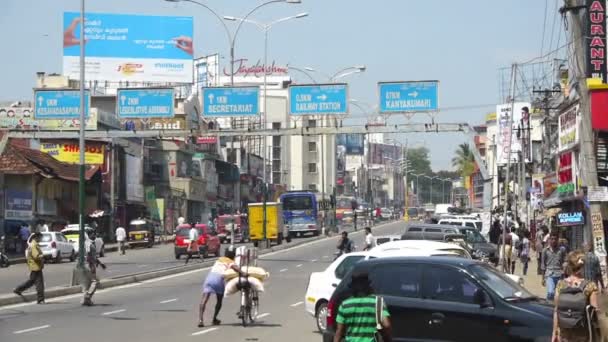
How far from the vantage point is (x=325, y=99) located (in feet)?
Answer: 144

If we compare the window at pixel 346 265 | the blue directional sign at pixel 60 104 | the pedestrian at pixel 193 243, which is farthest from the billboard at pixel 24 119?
the window at pixel 346 265

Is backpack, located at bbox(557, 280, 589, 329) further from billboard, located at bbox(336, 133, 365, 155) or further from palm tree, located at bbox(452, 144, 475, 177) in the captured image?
billboard, located at bbox(336, 133, 365, 155)

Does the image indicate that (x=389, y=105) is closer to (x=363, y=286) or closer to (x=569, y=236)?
(x=569, y=236)

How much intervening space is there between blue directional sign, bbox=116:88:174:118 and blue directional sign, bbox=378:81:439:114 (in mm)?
9965

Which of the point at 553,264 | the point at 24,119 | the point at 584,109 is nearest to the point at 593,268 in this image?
the point at 553,264

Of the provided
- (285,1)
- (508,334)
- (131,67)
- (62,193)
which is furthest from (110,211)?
(508,334)

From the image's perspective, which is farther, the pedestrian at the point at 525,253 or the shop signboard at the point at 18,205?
the shop signboard at the point at 18,205

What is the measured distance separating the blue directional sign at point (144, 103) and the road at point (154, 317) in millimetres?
14051

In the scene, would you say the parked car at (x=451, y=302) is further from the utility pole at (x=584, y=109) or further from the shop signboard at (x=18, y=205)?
the shop signboard at (x=18, y=205)

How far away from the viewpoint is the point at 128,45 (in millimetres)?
71438

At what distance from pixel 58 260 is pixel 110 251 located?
12.4 m

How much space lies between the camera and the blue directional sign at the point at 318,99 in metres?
43.8

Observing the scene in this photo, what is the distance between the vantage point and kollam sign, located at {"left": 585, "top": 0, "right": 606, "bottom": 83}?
121 ft

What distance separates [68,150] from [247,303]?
5105cm
